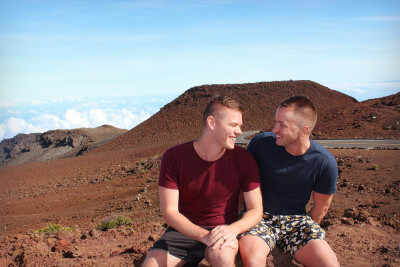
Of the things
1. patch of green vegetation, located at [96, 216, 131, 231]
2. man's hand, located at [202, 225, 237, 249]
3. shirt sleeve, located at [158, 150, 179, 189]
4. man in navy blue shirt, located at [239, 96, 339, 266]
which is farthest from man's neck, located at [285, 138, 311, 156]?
patch of green vegetation, located at [96, 216, 131, 231]

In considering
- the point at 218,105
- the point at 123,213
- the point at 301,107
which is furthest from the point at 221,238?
the point at 123,213

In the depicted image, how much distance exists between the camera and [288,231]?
3.62 m

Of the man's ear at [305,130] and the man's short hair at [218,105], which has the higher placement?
the man's short hair at [218,105]

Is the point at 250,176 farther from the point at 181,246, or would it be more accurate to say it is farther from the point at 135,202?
the point at 135,202

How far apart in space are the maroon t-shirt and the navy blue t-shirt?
28 cm

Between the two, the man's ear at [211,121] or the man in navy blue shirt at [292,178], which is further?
the man in navy blue shirt at [292,178]

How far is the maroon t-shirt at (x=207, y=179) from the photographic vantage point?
133 inches

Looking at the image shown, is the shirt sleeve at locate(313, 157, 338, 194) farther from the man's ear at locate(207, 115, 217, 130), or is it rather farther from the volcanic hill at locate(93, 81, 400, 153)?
the volcanic hill at locate(93, 81, 400, 153)

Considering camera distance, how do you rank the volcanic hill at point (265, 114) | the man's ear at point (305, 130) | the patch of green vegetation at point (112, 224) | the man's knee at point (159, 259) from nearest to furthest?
1. the man's knee at point (159, 259)
2. the man's ear at point (305, 130)
3. the patch of green vegetation at point (112, 224)
4. the volcanic hill at point (265, 114)

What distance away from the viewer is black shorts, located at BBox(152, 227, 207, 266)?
339cm

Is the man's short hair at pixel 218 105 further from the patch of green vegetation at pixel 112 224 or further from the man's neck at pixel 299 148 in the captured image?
the patch of green vegetation at pixel 112 224

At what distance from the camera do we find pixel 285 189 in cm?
368

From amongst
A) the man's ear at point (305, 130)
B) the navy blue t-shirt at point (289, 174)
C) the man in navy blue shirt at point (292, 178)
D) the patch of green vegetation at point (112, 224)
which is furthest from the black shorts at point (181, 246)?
the patch of green vegetation at point (112, 224)

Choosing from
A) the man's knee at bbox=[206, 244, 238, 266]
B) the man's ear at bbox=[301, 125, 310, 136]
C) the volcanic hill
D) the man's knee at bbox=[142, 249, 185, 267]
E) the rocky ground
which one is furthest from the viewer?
the volcanic hill
